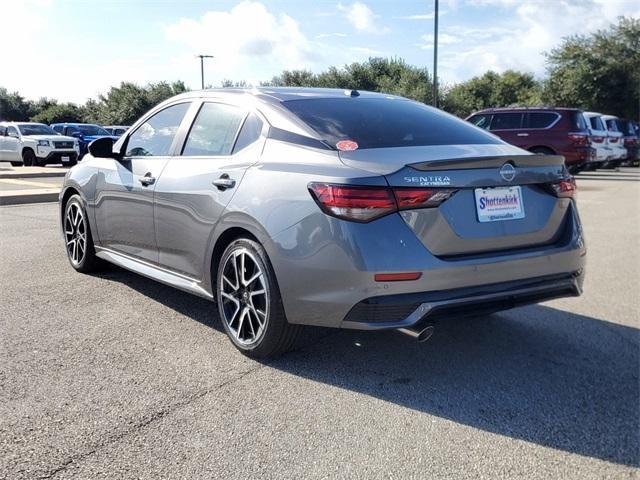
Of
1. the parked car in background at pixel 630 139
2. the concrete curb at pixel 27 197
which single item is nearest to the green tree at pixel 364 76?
the parked car in background at pixel 630 139

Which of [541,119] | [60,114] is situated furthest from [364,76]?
[541,119]

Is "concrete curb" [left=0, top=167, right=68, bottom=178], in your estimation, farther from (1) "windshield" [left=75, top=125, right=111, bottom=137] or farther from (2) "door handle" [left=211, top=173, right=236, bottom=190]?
(2) "door handle" [left=211, top=173, right=236, bottom=190]

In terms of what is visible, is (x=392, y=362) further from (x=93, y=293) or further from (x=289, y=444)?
(x=93, y=293)

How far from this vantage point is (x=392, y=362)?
12.5 feet

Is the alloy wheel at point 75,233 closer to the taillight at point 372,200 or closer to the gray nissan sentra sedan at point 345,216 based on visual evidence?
the gray nissan sentra sedan at point 345,216

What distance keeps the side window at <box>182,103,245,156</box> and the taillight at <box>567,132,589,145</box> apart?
1549cm

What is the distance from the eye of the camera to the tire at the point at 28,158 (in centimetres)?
2262

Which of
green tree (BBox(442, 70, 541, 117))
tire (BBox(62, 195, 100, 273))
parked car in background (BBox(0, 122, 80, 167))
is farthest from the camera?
green tree (BBox(442, 70, 541, 117))

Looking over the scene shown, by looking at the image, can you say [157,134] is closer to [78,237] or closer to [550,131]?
[78,237]

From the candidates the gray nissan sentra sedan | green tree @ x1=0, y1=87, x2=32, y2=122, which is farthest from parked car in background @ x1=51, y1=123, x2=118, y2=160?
green tree @ x1=0, y1=87, x2=32, y2=122

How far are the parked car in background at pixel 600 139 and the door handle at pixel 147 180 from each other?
18456 mm

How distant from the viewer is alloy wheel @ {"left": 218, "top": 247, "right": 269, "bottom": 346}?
3.70 metres

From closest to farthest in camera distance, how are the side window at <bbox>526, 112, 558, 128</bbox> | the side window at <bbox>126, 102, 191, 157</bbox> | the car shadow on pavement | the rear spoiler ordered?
the car shadow on pavement → the rear spoiler → the side window at <bbox>126, 102, 191, 157</bbox> → the side window at <bbox>526, 112, 558, 128</bbox>

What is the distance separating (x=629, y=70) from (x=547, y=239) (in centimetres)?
3846
